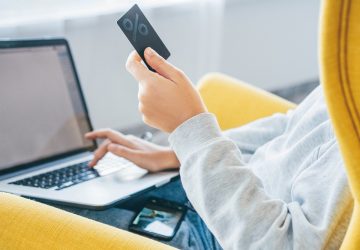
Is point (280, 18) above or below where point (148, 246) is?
above

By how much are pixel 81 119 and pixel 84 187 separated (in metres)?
0.25

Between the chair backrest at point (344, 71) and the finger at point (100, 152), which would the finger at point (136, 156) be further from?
the chair backrest at point (344, 71)

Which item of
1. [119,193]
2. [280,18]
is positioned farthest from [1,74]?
[280,18]

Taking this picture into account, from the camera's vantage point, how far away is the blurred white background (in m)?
1.26

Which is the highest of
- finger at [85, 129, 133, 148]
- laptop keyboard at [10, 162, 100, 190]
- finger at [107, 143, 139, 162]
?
finger at [85, 129, 133, 148]

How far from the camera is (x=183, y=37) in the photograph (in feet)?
5.42

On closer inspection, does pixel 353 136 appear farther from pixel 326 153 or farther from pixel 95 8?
pixel 95 8

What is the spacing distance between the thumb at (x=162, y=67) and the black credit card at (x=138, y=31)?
0.8 inches

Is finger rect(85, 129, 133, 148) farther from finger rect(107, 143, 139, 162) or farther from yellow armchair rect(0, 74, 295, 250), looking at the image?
yellow armchair rect(0, 74, 295, 250)

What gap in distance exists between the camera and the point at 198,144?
588 millimetres

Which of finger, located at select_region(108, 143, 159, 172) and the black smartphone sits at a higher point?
finger, located at select_region(108, 143, 159, 172)

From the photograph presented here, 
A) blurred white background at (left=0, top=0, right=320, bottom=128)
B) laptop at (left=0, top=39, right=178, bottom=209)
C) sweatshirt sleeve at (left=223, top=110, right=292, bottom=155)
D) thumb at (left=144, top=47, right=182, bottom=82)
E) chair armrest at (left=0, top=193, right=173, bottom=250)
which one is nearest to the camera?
chair armrest at (left=0, top=193, right=173, bottom=250)

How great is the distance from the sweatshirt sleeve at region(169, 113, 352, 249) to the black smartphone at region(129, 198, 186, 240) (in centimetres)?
15

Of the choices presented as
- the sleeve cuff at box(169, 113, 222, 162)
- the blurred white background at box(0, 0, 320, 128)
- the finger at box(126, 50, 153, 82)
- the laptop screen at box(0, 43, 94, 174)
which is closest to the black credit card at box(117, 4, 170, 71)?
the finger at box(126, 50, 153, 82)
